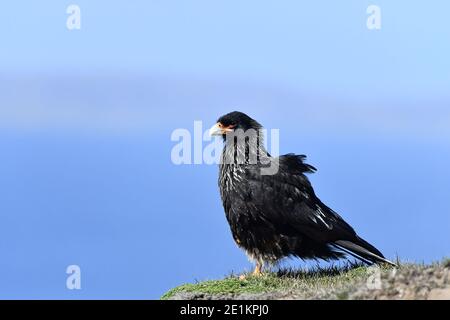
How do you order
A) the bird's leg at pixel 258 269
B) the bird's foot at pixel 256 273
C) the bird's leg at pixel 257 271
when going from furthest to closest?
1. the bird's leg at pixel 258 269
2. the bird's leg at pixel 257 271
3. the bird's foot at pixel 256 273

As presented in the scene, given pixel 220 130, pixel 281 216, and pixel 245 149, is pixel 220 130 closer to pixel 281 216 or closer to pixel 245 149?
pixel 245 149

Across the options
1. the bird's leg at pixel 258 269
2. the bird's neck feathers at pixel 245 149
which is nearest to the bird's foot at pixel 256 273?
the bird's leg at pixel 258 269

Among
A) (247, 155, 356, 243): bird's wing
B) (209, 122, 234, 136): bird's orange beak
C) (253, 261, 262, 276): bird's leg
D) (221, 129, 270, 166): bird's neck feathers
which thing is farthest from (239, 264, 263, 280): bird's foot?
(209, 122, 234, 136): bird's orange beak

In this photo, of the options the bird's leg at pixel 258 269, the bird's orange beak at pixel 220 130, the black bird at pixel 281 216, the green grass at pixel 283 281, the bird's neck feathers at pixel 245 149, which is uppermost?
the bird's orange beak at pixel 220 130

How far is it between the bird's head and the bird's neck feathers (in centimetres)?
7

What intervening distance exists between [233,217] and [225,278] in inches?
40.3

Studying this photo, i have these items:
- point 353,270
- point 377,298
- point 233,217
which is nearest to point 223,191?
point 233,217

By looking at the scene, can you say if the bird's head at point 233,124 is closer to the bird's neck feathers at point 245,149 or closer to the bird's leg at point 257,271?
the bird's neck feathers at point 245,149

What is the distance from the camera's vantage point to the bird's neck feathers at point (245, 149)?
1377 centimetres

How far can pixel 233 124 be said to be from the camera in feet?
46.2

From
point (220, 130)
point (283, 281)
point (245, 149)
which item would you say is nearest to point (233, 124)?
point (220, 130)

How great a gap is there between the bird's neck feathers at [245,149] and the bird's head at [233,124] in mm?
68
